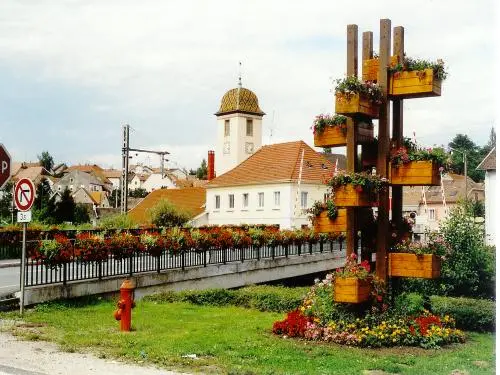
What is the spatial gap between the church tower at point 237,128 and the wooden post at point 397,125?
63269 millimetres

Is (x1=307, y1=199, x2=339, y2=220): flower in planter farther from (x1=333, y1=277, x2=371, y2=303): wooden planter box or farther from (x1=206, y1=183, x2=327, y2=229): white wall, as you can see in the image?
(x1=206, y1=183, x2=327, y2=229): white wall

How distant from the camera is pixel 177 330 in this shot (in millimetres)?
12750

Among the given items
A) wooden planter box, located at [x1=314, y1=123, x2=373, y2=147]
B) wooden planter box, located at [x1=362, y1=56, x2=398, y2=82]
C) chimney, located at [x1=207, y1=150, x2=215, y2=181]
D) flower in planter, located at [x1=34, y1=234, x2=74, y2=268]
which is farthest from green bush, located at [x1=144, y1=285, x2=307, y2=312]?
chimney, located at [x1=207, y1=150, x2=215, y2=181]

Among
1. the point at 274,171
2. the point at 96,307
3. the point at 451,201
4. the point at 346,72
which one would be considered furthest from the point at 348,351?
the point at 451,201

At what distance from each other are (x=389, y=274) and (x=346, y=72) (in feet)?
13.0

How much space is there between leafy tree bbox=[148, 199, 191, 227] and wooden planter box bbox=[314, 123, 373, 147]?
147 feet

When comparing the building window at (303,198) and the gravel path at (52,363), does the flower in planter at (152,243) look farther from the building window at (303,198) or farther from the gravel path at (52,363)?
the building window at (303,198)

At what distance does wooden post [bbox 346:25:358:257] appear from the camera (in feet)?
41.6

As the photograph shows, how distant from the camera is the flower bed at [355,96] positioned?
1200cm

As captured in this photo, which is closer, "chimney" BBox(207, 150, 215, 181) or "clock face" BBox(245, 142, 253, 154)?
"chimney" BBox(207, 150, 215, 181)

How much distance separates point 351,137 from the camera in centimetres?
1270

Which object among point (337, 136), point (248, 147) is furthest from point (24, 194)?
point (248, 147)

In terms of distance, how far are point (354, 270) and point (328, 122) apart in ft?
9.83

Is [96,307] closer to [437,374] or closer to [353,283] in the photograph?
[353,283]
